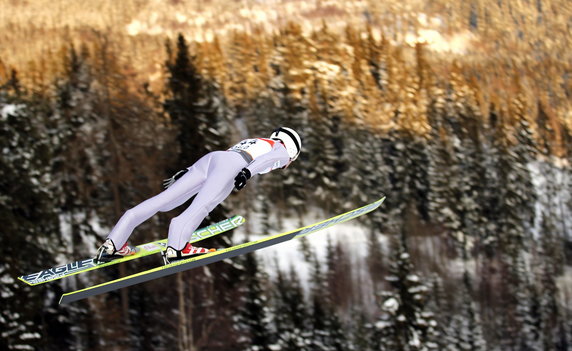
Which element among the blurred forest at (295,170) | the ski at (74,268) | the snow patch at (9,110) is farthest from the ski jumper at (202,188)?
the snow patch at (9,110)

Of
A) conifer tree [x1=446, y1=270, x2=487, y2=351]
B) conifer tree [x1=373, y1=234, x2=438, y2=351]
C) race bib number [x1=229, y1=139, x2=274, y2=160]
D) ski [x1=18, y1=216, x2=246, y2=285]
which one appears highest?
race bib number [x1=229, y1=139, x2=274, y2=160]

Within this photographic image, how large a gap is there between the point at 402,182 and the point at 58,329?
20.3 meters

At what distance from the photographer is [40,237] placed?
31641mm

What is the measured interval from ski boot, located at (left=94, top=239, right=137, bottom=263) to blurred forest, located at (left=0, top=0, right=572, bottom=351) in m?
17.9

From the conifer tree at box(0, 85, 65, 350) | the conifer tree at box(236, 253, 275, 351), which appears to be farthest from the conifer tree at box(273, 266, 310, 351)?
the conifer tree at box(0, 85, 65, 350)

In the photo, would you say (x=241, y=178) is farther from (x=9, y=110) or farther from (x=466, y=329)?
(x=9, y=110)

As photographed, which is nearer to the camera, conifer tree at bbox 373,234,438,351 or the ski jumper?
the ski jumper

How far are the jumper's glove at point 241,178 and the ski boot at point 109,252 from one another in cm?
151

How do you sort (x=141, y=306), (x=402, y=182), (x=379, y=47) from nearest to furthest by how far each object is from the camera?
(x=141, y=306)
(x=402, y=182)
(x=379, y=47)

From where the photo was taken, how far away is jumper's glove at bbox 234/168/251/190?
832cm

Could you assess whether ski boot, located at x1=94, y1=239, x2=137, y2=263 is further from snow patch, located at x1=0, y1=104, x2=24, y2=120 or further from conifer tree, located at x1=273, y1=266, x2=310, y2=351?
snow patch, located at x1=0, y1=104, x2=24, y2=120

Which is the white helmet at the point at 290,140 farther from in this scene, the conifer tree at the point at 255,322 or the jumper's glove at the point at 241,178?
the conifer tree at the point at 255,322

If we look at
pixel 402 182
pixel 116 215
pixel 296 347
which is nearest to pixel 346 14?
pixel 402 182

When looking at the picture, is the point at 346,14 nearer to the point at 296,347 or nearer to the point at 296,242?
the point at 296,242
